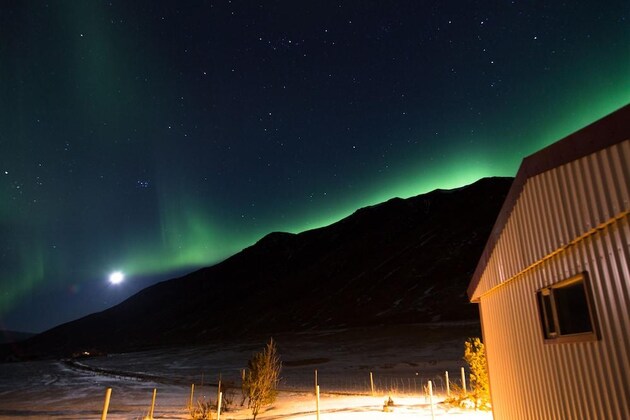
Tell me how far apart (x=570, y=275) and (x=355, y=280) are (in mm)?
117578

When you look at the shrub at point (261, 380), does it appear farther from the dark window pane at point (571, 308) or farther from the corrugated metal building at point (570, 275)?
the dark window pane at point (571, 308)

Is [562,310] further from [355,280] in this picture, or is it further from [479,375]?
[355,280]

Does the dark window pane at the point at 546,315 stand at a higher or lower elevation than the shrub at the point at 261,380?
higher

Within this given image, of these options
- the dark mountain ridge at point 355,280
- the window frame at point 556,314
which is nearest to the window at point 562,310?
the window frame at point 556,314

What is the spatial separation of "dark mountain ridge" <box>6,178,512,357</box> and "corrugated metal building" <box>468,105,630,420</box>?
214 ft

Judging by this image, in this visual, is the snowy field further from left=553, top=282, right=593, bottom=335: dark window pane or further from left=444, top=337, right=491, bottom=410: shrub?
left=553, top=282, right=593, bottom=335: dark window pane

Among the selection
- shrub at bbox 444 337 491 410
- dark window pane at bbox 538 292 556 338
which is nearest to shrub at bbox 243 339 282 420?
shrub at bbox 444 337 491 410

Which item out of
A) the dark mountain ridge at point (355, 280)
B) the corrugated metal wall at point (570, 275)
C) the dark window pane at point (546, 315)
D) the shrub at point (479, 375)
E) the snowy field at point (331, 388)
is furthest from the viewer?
the dark mountain ridge at point (355, 280)

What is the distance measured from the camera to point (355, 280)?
121 metres

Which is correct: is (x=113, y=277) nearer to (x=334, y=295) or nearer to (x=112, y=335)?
(x=334, y=295)

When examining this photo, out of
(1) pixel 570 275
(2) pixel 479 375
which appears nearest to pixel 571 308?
(1) pixel 570 275

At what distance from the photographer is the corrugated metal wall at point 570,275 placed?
4500mm

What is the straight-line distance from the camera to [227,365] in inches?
2164

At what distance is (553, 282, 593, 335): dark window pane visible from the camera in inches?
232
